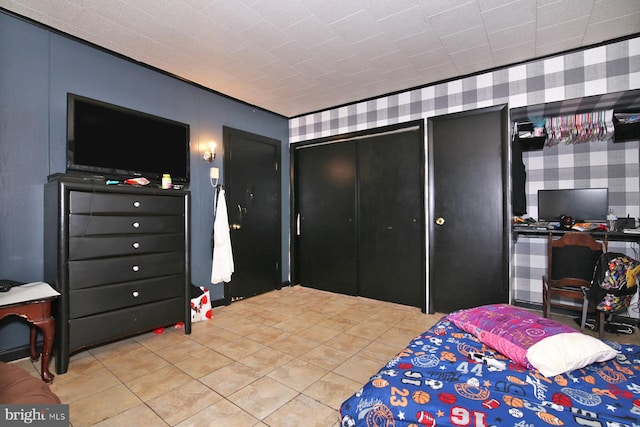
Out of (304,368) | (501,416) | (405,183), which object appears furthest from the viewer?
(405,183)

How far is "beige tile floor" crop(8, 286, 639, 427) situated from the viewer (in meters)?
1.71

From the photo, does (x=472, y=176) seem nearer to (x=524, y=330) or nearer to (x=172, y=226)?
(x=524, y=330)

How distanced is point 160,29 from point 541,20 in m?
2.99

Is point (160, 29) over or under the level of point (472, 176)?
over

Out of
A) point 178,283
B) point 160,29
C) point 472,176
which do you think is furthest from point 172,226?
point 472,176

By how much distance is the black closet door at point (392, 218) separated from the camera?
362 cm

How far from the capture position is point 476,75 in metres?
3.23

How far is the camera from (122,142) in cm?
→ 275

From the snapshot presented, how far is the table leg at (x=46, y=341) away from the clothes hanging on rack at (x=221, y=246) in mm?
1567

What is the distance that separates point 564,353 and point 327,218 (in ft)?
10.8

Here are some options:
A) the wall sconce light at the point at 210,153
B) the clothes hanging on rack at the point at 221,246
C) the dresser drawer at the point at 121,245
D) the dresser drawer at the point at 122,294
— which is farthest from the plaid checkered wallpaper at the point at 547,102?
the dresser drawer at the point at 122,294

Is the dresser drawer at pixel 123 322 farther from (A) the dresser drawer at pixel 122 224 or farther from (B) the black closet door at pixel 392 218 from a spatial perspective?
(B) the black closet door at pixel 392 218

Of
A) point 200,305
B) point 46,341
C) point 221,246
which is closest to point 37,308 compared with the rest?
point 46,341

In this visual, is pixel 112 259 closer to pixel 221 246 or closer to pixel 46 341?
pixel 46 341
